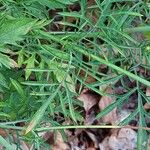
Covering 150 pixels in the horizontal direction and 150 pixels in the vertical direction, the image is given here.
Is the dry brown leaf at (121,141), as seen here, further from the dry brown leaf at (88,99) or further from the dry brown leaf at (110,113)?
the dry brown leaf at (88,99)

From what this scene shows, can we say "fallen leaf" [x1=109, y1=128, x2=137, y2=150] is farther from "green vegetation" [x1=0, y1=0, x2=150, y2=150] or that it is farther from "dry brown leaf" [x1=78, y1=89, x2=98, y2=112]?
"green vegetation" [x1=0, y1=0, x2=150, y2=150]

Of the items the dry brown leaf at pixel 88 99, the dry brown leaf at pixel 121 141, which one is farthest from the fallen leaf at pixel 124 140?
the dry brown leaf at pixel 88 99

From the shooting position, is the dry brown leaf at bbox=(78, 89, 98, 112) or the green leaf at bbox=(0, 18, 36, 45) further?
the dry brown leaf at bbox=(78, 89, 98, 112)

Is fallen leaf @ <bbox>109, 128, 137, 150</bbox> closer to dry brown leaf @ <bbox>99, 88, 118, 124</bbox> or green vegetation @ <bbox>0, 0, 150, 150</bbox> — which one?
dry brown leaf @ <bbox>99, 88, 118, 124</bbox>

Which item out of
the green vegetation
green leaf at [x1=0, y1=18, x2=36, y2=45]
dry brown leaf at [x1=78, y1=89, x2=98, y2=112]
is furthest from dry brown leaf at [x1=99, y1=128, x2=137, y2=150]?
green leaf at [x1=0, y1=18, x2=36, y2=45]

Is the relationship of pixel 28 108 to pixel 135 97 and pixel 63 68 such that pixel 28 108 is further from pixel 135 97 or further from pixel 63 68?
pixel 135 97

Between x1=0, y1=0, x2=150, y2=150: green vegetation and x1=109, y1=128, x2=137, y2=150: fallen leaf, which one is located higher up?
x1=0, y1=0, x2=150, y2=150: green vegetation

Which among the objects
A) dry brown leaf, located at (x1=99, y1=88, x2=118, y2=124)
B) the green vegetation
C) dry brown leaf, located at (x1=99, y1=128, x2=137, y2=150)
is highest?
the green vegetation

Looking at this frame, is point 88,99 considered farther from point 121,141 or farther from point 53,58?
point 53,58
